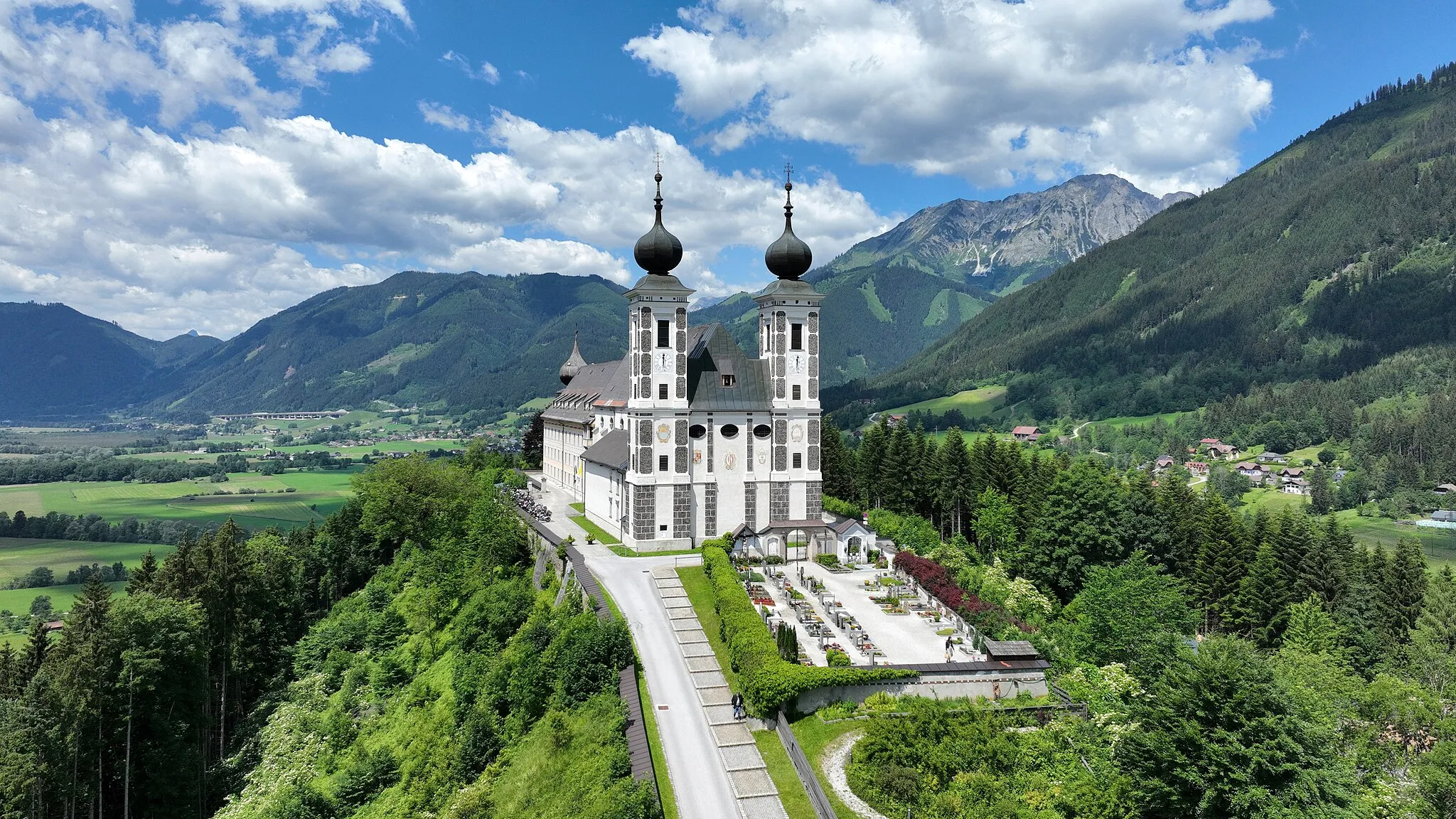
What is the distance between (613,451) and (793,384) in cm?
1522

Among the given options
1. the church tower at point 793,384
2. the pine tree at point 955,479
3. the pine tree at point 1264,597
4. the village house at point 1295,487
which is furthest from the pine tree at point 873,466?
the village house at point 1295,487

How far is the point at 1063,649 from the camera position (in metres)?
38.6

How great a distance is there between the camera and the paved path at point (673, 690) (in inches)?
→ 1069

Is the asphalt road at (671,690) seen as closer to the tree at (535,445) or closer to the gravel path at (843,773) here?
the gravel path at (843,773)

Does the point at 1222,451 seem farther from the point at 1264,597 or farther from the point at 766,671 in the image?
the point at 766,671

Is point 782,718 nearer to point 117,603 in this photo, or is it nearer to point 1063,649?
point 1063,649

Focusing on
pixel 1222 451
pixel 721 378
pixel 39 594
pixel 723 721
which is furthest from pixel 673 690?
pixel 1222 451

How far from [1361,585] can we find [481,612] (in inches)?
2002

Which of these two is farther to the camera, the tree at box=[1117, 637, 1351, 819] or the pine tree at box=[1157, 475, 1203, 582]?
the pine tree at box=[1157, 475, 1203, 582]

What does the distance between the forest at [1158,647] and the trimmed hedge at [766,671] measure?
3.22 metres

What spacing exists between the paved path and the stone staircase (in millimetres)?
142

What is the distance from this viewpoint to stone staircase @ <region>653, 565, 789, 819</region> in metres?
27.0

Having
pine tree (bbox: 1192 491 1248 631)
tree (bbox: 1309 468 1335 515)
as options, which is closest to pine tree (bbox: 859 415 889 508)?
pine tree (bbox: 1192 491 1248 631)

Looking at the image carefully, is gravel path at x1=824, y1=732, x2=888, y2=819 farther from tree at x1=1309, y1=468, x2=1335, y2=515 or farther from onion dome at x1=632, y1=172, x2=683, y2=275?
tree at x1=1309, y1=468, x2=1335, y2=515
